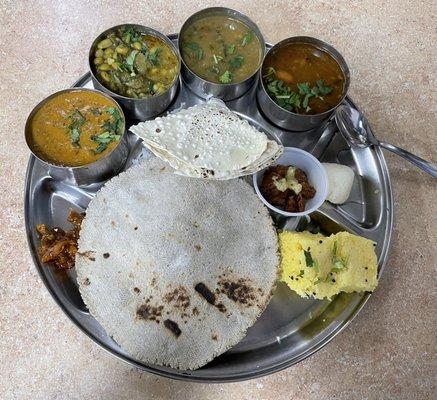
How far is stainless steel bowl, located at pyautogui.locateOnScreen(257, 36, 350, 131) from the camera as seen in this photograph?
7.57ft

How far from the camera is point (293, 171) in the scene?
2270 mm

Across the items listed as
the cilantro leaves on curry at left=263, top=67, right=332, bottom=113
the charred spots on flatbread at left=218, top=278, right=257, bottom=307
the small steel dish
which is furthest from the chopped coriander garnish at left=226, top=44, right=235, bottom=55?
the charred spots on flatbread at left=218, top=278, right=257, bottom=307

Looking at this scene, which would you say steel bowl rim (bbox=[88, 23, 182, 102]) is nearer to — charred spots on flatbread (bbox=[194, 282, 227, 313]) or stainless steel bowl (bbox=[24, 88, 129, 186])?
stainless steel bowl (bbox=[24, 88, 129, 186])

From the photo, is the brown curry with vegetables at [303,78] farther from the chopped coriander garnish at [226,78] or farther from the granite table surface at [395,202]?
the granite table surface at [395,202]

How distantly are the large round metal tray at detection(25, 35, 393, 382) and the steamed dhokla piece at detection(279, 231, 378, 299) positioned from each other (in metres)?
0.17

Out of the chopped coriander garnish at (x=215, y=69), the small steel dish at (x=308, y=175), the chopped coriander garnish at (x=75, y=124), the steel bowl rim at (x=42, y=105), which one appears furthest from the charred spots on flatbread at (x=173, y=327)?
the chopped coriander garnish at (x=215, y=69)

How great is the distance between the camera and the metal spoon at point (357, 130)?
2479 mm

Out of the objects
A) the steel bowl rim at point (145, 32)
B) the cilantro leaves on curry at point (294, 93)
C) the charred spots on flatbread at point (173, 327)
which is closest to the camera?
the charred spots on flatbread at point (173, 327)

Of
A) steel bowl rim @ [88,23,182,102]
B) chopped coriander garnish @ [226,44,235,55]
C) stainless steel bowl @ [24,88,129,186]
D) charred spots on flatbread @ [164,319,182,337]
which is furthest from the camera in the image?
chopped coriander garnish @ [226,44,235,55]

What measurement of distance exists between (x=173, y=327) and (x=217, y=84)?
1.22 meters

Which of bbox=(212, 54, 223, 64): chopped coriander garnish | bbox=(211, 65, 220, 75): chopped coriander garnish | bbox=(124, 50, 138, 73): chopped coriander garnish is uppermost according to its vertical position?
bbox=(212, 54, 223, 64): chopped coriander garnish

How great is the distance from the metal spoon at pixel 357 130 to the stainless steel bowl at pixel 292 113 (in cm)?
14

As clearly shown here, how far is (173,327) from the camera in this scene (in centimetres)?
203

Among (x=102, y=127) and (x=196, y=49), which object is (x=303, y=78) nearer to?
(x=196, y=49)
